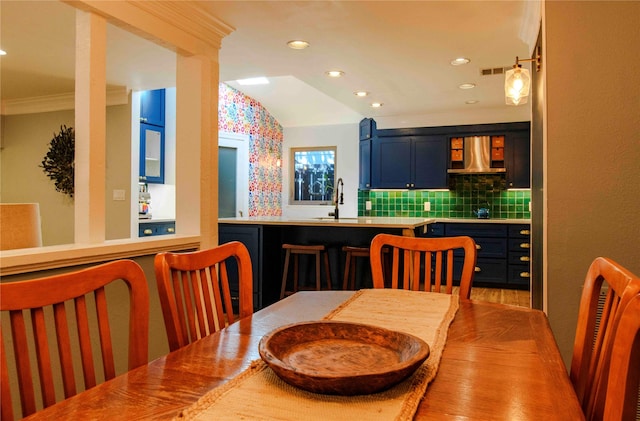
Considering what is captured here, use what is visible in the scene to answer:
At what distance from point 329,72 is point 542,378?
3.62 meters

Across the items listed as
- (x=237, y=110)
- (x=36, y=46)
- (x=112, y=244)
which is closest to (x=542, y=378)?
(x=112, y=244)

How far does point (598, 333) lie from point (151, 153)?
5.39m

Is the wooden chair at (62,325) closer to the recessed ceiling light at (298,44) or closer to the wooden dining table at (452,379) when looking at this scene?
the wooden dining table at (452,379)

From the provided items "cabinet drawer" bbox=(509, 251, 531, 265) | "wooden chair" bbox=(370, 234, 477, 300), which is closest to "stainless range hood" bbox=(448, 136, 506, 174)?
"cabinet drawer" bbox=(509, 251, 531, 265)

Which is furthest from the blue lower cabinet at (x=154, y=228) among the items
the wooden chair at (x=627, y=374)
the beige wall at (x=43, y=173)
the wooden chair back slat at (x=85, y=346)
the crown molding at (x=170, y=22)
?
the wooden chair at (x=627, y=374)

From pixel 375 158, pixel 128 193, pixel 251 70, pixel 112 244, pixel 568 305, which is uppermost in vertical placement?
pixel 251 70

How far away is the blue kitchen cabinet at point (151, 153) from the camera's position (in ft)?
17.3

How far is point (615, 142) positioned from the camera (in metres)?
2.02

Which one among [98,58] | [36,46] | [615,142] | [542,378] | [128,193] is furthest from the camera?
[128,193]

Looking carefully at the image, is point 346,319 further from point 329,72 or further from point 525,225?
point 525,225

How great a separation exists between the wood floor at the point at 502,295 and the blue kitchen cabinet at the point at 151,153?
401cm

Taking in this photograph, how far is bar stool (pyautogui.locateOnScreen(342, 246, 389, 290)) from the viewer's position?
12.1 feet

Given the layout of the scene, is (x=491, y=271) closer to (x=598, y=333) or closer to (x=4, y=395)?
(x=598, y=333)

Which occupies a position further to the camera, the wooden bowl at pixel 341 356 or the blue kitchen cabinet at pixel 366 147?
the blue kitchen cabinet at pixel 366 147
